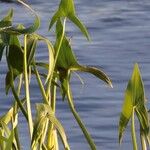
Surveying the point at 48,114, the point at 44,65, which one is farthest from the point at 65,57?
the point at 48,114

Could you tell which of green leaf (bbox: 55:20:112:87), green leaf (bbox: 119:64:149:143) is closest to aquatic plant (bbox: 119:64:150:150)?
green leaf (bbox: 119:64:149:143)

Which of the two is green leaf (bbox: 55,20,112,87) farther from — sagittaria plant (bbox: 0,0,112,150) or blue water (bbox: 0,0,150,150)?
blue water (bbox: 0,0,150,150)

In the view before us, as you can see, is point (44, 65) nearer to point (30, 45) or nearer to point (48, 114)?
point (30, 45)

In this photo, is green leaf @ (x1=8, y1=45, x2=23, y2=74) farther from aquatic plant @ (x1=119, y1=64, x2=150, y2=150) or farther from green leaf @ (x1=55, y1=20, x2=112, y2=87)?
aquatic plant @ (x1=119, y1=64, x2=150, y2=150)

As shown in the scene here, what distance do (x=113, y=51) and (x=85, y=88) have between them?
3.17ft

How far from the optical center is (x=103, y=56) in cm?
623

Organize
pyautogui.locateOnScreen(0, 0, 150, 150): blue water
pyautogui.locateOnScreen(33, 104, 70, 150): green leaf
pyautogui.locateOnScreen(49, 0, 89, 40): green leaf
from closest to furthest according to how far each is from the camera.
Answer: pyautogui.locateOnScreen(33, 104, 70, 150): green leaf
pyautogui.locateOnScreen(49, 0, 89, 40): green leaf
pyautogui.locateOnScreen(0, 0, 150, 150): blue water

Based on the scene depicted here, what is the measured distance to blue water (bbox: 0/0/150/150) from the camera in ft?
15.2

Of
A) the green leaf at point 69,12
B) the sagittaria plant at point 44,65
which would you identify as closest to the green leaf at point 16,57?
the sagittaria plant at point 44,65

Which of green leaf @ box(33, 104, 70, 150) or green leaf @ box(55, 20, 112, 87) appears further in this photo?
green leaf @ box(55, 20, 112, 87)

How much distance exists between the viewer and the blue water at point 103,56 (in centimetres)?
465

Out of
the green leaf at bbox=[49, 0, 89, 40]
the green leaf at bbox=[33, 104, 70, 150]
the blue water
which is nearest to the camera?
the green leaf at bbox=[33, 104, 70, 150]

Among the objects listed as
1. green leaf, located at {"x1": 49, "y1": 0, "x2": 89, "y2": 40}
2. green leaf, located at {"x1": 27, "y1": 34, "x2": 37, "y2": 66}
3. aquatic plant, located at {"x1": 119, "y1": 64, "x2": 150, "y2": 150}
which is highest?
green leaf, located at {"x1": 49, "y1": 0, "x2": 89, "y2": 40}

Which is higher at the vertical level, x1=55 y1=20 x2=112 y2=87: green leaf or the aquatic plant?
x1=55 y1=20 x2=112 y2=87: green leaf
